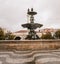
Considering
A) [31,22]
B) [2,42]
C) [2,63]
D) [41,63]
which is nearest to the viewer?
[41,63]

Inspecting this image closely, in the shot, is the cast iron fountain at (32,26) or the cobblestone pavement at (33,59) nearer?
the cobblestone pavement at (33,59)

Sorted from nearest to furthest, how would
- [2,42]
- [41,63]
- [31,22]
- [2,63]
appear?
[41,63]
[2,63]
[2,42]
[31,22]

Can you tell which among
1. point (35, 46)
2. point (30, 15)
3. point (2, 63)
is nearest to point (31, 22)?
point (30, 15)

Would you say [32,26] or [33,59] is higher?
[32,26]

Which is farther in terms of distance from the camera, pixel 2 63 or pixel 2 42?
pixel 2 42

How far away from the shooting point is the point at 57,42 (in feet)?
58.4

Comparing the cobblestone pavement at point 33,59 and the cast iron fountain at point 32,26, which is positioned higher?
the cast iron fountain at point 32,26

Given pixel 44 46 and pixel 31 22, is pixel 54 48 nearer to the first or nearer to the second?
pixel 44 46

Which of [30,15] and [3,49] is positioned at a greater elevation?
[30,15]

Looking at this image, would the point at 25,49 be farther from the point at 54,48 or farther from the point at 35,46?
the point at 54,48

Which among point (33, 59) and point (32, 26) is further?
point (32, 26)

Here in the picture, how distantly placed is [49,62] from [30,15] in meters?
17.1

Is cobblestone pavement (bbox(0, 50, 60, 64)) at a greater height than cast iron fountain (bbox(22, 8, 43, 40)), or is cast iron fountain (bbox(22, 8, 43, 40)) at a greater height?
cast iron fountain (bbox(22, 8, 43, 40))

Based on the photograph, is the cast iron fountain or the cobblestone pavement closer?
the cobblestone pavement
